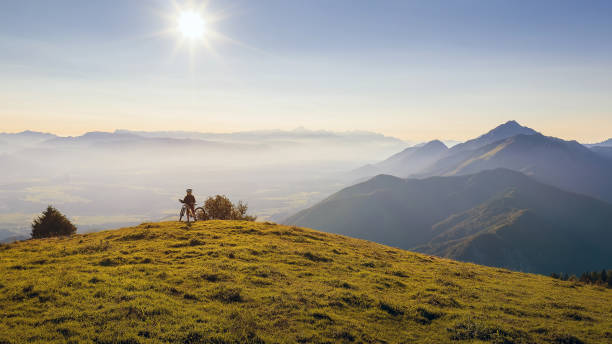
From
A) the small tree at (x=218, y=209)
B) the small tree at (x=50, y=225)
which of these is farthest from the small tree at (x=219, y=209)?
the small tree at (x=50, y=225)

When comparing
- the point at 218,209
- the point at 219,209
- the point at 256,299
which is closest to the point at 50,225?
the point at 218,209

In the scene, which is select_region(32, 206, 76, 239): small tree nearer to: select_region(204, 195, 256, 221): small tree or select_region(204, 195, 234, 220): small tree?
select_region(204, 195, 256, 221): small tree

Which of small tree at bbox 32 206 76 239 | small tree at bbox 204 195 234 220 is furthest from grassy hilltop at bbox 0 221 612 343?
small tree at bbox 32 206 76 239

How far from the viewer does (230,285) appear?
16.6 m

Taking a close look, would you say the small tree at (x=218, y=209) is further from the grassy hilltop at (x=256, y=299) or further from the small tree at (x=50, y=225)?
the small tree at (x=50, y=225)

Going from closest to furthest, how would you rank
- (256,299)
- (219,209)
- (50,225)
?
1. (256,299)
2. (50,225)
3. (219,209)

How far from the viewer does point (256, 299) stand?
606 inches

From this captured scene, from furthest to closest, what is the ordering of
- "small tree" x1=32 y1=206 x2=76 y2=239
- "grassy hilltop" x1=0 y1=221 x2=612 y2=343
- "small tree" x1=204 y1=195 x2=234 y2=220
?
"small tree" x1=204 y1=195 x2=234 y2=220, "small tree" x1=32 y1=206 x2=76 y2=239, "grassy hilltop" x1=0 y1=221 x2=612 y2=343

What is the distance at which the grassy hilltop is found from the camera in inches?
482

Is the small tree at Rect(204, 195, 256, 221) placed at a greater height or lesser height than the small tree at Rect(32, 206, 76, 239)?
greater

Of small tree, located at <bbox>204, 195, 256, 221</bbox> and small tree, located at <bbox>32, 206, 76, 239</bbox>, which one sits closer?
small tree, located at <bbox>32, 206, 76, 239</bbox>

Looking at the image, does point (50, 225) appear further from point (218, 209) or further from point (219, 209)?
point (219, 209)

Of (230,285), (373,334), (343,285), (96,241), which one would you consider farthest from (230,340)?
(96,241)

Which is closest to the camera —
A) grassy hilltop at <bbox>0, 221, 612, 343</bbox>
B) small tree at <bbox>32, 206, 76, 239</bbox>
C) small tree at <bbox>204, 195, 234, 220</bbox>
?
grassy hilltop at <bbox>0, 221, 612, 343</bbox>
